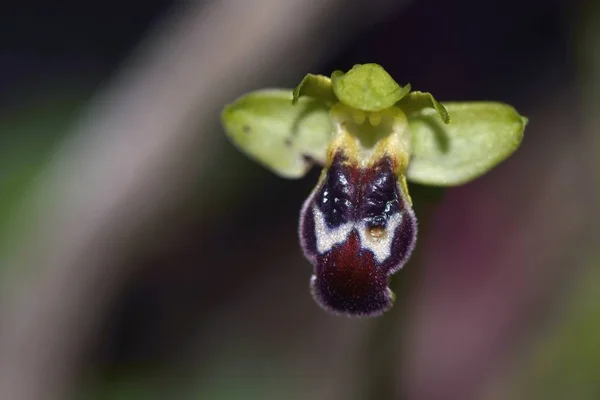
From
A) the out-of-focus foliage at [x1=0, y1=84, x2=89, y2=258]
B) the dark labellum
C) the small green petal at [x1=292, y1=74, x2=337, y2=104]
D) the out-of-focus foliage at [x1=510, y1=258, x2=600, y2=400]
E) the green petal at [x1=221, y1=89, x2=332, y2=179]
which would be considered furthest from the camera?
the out-of-focus foliage at [x1=0, y1=84, x2=89, y2=258]

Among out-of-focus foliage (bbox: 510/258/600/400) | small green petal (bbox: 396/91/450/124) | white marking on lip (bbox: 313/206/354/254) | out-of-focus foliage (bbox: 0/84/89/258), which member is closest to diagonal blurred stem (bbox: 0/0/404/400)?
out-of-focus foliage (bbox: 0/84/89/258)

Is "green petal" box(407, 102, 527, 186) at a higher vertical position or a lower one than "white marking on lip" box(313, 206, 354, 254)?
higher

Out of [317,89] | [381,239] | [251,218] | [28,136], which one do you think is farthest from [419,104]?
[28,136]

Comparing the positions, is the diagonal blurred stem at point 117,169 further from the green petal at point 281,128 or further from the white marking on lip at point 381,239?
the white marking on lip at point 381,239

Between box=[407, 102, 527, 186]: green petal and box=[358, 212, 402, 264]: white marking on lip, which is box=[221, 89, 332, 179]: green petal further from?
box=[358, 212, 402, 264]: white marking on lip

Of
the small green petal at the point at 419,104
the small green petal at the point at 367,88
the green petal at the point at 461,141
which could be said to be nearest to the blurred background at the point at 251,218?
the green petal at the point at 461,141

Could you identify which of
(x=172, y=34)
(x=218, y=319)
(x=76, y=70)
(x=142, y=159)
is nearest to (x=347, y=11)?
(x=172, y=34)
